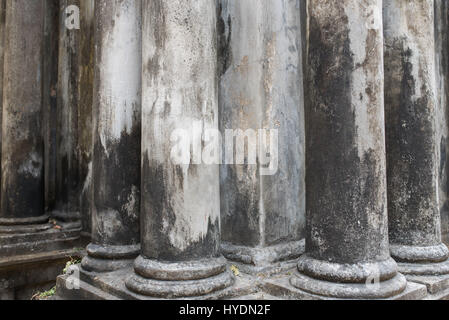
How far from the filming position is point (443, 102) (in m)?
5.77

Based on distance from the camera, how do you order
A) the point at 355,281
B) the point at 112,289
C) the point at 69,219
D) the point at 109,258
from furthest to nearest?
the point at 69,219, the point at 109,258, the point at 112,289, the point at 355,281

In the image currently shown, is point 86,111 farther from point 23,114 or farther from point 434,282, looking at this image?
point 434,282

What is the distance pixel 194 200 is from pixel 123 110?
4.23ft

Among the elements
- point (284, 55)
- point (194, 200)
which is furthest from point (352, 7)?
point (194, 200)

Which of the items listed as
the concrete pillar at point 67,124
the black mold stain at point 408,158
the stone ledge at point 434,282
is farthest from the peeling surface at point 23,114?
the stone ledge at point 434,282

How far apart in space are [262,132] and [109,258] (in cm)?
185

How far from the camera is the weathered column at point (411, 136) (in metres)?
3.80

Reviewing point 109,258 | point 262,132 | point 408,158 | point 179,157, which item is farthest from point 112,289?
point 408,158

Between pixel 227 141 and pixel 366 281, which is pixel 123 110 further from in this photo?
pixel 366 281

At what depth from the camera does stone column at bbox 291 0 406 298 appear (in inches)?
120

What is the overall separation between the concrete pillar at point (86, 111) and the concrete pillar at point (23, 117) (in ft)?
2.16

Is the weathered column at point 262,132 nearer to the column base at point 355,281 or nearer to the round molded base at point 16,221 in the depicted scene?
the column base at point 355,281

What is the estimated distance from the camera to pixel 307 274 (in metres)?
3.23

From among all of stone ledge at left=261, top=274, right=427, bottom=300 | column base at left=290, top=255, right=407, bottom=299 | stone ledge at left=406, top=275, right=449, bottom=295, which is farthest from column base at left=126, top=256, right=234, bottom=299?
stone ledge at left=406, top=275, right=449, bottom=295
